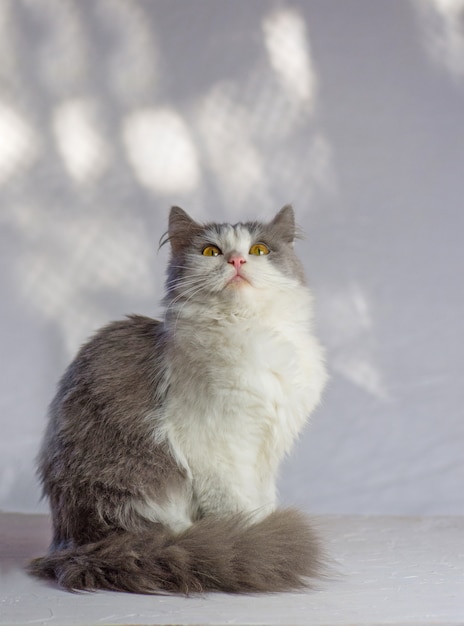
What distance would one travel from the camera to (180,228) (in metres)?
2.23

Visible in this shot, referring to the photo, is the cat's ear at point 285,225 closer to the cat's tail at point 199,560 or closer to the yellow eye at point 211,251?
the yellow eye at point 211,251

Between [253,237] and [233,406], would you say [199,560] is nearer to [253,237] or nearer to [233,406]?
[233,406]

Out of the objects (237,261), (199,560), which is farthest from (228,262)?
(199,560)

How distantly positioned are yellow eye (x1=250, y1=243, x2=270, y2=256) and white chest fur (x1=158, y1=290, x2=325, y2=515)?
15cm

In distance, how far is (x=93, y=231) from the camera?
3098 mm

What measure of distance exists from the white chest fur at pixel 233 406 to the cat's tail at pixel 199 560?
11 cm

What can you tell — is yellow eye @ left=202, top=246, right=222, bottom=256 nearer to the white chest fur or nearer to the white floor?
the white chest fur

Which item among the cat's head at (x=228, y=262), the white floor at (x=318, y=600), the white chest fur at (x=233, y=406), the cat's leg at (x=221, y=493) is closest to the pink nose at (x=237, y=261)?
the cat's head at (x=228, y=262)

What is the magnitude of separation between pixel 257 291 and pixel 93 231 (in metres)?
1.15

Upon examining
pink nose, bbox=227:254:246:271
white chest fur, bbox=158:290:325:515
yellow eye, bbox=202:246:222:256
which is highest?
yellow eye, bbox=202:246:222:256

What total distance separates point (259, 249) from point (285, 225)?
0.15m

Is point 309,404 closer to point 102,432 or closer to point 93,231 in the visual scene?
point 102,432

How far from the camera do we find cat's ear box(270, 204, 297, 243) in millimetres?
2234

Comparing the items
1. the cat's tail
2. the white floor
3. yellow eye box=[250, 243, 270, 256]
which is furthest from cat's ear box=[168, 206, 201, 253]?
the white floor
